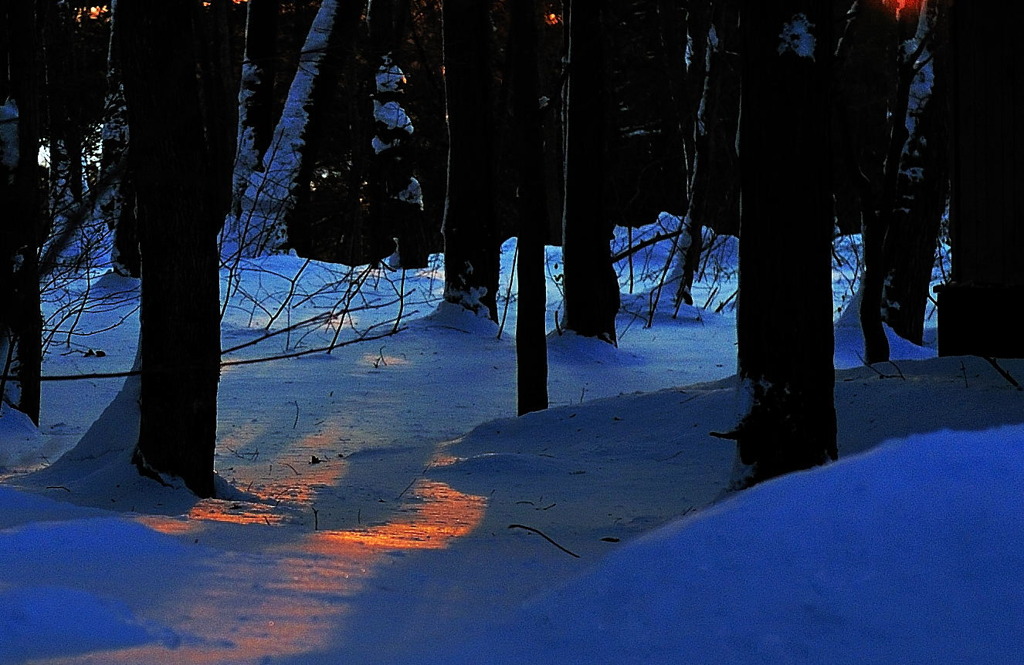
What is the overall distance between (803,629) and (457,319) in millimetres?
11638

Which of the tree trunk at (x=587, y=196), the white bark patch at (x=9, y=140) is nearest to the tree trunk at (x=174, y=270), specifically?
the white bark patch at (x=9, y=140)

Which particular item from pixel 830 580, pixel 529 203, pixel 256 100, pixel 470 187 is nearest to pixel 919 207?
pixel 529 203

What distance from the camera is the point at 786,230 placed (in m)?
4.98

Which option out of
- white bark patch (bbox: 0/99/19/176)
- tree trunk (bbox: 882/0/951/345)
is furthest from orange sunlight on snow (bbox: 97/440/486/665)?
tree trunk (bbox: 882/0/951/345)

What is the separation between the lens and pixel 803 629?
8.16 ft

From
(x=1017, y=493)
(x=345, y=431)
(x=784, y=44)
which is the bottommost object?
(x=345, y=431)

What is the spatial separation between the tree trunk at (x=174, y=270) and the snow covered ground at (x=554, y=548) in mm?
296

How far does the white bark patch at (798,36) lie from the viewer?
4.93m

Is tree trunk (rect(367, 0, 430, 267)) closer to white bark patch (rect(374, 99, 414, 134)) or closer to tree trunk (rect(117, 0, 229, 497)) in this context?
white bark patch (rect(374, 99, 414, 134))

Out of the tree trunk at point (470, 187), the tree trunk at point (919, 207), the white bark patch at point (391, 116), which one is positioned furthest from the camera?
the white bark patch at point (391, 116)

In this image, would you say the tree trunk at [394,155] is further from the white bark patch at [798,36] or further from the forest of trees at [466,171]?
the white bark patch at [798,36]

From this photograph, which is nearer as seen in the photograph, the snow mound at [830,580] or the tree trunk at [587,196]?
the snow mound at [830,580]

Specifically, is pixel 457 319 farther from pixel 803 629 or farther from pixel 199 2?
pixel 803 629

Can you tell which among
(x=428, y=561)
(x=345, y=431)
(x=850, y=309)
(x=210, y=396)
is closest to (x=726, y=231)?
(x=850, y=309)
